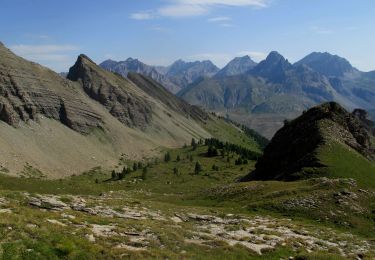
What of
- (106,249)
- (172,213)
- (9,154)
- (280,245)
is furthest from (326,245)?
(9,154)

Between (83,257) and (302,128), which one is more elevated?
(302,128)

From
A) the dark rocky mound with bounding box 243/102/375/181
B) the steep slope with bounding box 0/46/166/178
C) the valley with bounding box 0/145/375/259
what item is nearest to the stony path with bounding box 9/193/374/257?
the valley with bounding box 0/145/375/259

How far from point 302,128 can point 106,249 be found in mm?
76513

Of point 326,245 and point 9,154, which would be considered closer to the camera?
point 326,245

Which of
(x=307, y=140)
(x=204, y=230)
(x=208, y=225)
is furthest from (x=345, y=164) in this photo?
(x=204, y=230)

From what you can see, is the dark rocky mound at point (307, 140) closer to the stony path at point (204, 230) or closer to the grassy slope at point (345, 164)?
the grassy slope at point (345, 164)

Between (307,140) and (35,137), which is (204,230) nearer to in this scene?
(307,140)

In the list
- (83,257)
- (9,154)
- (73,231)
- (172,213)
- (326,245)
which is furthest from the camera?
(9,154)

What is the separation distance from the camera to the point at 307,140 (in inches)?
3536

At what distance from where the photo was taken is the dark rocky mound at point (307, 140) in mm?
85500

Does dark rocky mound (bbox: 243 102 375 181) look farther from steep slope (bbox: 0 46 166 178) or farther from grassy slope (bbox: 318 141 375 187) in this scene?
steep slope (bbox: 0 46 166 178)

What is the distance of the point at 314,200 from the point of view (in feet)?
185

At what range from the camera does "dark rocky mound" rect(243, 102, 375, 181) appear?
85.5 metres

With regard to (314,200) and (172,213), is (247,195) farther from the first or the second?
(172,213)
